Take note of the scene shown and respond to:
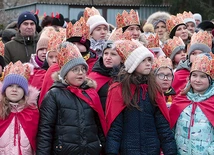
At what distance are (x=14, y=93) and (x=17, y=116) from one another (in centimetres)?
25

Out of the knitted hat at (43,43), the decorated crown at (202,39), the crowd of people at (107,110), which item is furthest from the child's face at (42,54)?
the decorated crown at (202,39)

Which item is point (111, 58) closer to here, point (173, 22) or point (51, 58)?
point (51, 58)

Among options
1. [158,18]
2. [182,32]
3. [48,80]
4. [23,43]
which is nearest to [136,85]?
[48,80]

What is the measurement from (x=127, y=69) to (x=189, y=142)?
3.44 feet

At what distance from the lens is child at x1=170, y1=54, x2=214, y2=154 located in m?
5.62

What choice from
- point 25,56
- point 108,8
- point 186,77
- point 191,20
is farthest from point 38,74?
point 108,8

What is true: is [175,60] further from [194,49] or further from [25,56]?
[25,56]

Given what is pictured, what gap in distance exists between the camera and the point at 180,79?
699 cm

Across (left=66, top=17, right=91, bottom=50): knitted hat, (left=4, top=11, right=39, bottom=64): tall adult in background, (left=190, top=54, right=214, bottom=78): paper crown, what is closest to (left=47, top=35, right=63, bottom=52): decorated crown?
(left=66, top=17, right=91, bottom=50): knitted hat

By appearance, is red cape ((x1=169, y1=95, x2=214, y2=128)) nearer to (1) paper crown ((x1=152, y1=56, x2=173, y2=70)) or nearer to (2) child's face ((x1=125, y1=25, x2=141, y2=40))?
(1) paper crown ((x1=152, y1=56, x2=173, y2=70))

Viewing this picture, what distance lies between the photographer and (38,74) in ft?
22.3

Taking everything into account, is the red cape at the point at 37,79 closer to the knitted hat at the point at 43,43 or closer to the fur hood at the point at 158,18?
the knitted hat at the point at 43,43

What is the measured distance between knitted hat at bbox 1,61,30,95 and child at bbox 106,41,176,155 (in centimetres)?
94

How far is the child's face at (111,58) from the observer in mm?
6163
